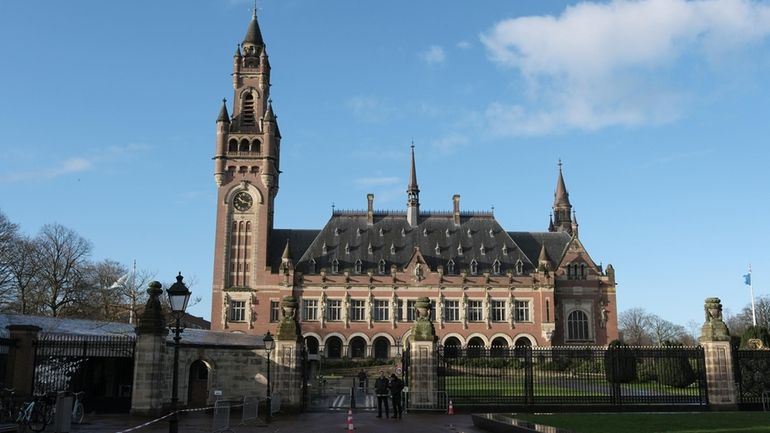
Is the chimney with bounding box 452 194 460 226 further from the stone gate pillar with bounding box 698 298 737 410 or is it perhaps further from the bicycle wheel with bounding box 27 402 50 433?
the bicycle wheel with bounding box 27 402 50 433

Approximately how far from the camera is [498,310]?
2798 inches

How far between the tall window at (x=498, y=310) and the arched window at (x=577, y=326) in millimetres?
6566

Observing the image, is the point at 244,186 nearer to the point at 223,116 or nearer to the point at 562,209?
the point at 223,116

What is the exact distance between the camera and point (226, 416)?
67.0 ft

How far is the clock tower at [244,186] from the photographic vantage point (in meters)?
70.2

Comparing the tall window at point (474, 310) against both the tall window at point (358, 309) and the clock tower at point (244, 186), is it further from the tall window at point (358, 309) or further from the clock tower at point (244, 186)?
the clock tower at point (244, 186)

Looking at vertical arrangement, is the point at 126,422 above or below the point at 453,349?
below

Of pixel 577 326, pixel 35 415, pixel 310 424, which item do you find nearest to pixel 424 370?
pixel 310 424

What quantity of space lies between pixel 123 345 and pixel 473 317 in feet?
162

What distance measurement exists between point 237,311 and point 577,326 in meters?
32.8

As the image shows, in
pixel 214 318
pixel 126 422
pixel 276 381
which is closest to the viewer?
pixel 126 422

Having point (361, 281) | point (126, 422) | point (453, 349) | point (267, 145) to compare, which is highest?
point (267, 145)

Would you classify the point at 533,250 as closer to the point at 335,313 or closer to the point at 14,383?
the point at 335,313

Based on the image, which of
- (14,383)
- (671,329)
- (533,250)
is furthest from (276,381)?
(671,329)
